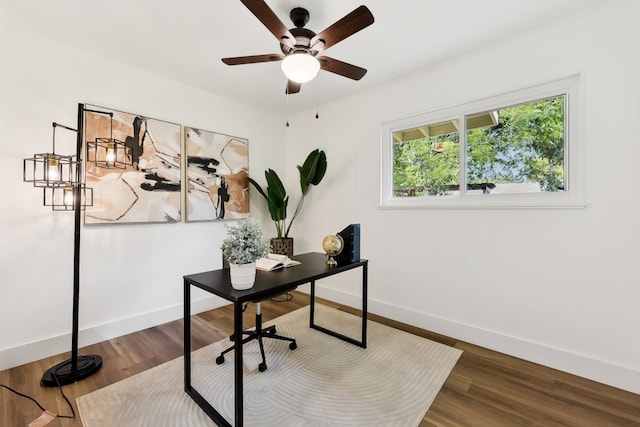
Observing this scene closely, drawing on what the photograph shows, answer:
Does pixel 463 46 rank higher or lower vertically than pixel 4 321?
higher

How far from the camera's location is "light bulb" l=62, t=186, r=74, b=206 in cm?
208

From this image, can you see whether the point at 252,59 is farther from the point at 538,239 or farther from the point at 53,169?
the point at 538,239

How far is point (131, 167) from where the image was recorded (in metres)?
2.62

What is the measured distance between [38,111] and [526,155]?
156 inches

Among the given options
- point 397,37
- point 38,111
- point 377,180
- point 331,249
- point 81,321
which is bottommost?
point 81,321

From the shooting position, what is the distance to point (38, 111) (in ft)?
7.11

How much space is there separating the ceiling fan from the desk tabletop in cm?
129

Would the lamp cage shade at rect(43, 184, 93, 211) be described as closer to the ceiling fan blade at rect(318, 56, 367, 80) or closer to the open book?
the open book

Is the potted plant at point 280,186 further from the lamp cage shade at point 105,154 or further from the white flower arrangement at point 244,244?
the white flower arrangement at point 244,244

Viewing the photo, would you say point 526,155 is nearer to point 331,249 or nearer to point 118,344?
point 331,249

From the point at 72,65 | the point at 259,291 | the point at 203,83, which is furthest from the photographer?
the point at 203,83

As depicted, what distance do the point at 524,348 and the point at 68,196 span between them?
12.5 feet

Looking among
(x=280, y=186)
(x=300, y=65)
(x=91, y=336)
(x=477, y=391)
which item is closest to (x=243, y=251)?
(x=300, y=65)

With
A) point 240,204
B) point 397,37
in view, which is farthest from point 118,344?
point 397,37
